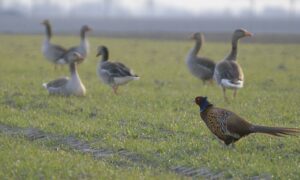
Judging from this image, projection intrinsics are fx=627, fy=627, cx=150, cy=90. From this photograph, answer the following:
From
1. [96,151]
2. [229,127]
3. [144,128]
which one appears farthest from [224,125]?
[144,128]

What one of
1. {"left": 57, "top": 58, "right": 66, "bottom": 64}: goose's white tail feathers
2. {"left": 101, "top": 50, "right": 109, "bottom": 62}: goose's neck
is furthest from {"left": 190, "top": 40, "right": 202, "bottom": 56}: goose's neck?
{"left": 57, "top": 58, "right": 66, "bottom": 64}: goose's white tail feathers

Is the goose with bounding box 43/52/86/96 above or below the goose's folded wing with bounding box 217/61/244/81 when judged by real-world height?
below

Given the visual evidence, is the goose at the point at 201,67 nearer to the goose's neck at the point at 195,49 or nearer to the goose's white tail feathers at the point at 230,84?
the goose's neck at the point at 195,49

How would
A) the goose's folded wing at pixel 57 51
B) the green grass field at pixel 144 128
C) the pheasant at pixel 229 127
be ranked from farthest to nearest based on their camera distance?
the goose's folded wing at pixel 57 51
the pheasant at pixel 229 127
the green grass field at pixel 144 128

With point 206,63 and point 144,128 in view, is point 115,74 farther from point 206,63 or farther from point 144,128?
point 144,128

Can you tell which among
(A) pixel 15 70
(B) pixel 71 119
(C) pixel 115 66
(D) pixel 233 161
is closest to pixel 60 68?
(A) pixel 15 70

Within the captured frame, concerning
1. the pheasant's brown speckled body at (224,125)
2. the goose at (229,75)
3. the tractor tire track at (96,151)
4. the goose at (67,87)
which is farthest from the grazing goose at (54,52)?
the pheasant's brown speckled body at (224,125)

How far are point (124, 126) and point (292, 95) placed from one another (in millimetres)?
7528

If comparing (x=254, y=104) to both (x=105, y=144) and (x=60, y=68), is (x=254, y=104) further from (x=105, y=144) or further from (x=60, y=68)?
(x=60, y=68)

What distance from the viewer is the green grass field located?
30.9 feet

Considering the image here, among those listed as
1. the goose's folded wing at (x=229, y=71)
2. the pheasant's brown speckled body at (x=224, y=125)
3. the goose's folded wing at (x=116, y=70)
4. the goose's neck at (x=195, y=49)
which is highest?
the goose's neck at (x=195, y=49)

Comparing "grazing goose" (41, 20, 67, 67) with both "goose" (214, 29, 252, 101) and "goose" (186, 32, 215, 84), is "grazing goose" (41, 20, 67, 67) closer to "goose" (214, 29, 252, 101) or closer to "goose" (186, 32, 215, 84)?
"goose" (186, 32, 215, 84)

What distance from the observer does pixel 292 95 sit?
18.8m

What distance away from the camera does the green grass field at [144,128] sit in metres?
9.41
